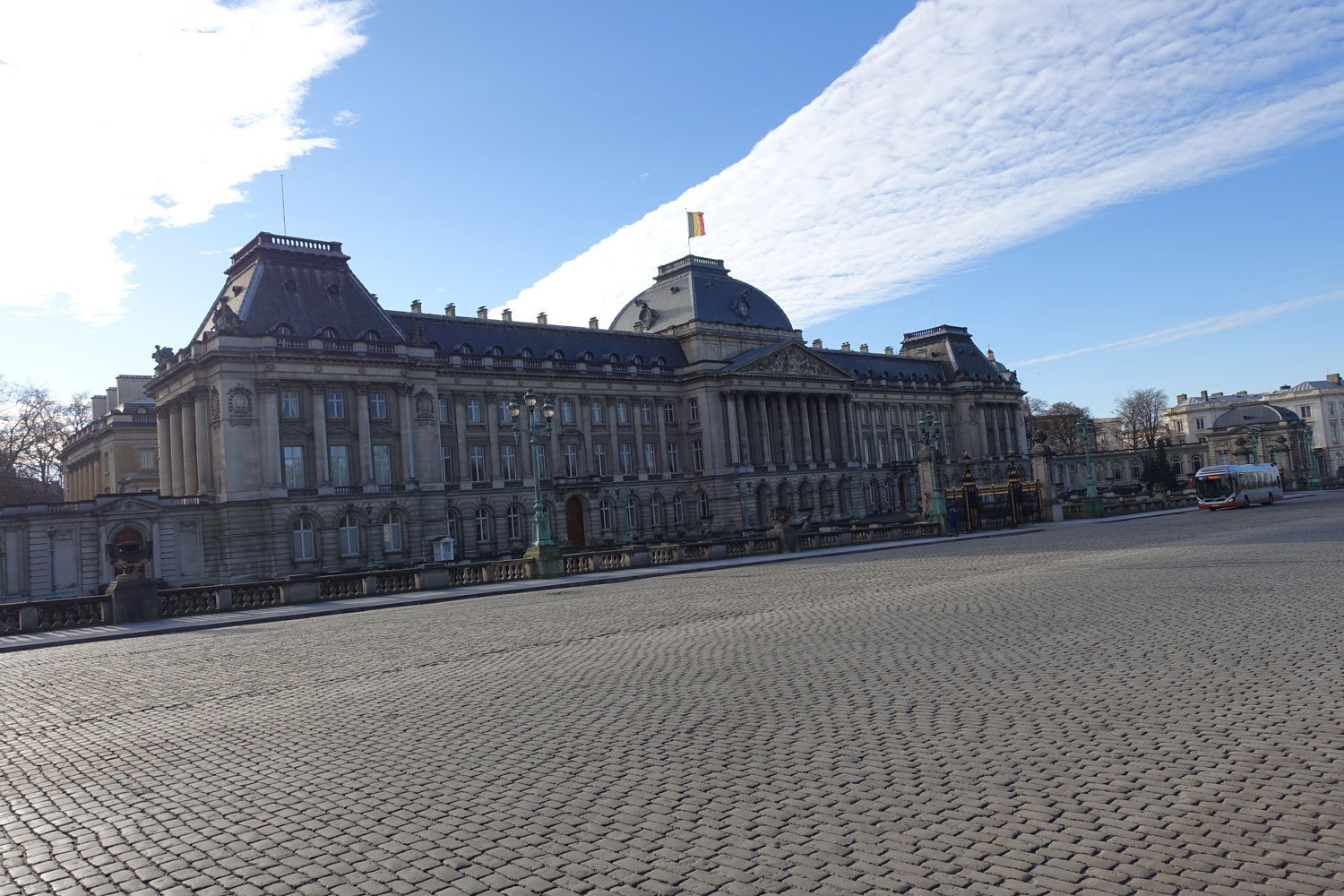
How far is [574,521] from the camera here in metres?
68.9

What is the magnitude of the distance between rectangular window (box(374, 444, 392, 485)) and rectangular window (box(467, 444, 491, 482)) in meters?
7.19

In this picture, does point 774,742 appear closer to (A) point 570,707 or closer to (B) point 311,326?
(A) point 570,707

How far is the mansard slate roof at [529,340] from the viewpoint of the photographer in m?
63.3

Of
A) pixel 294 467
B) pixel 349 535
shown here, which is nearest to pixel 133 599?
pixel 294 467

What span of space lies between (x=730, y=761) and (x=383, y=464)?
52.4 metres

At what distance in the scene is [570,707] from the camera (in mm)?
10250

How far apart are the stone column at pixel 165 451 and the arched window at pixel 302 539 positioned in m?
12.6

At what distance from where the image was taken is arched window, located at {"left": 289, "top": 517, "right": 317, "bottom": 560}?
5191 centimetres

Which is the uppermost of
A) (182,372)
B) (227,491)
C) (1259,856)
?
(182,372)

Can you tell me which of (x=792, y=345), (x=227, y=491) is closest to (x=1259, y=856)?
(x=227, y=491)

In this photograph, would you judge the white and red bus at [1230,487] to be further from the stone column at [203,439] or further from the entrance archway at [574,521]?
the stone column at [203,439]

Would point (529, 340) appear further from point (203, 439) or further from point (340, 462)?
point (203, 439)

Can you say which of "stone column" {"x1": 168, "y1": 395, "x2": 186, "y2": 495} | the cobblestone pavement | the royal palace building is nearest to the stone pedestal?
the cobblestone pavement

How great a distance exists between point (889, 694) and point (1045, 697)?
5.05ft
